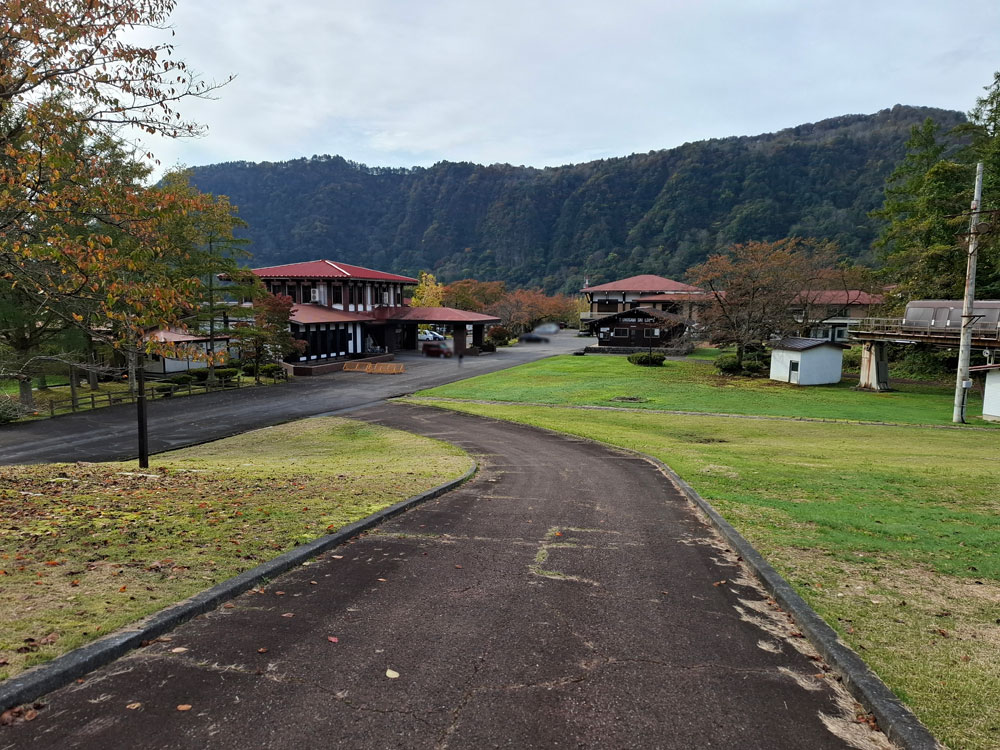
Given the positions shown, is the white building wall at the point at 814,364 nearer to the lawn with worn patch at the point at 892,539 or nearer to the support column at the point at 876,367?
the support column at the point at 876,367

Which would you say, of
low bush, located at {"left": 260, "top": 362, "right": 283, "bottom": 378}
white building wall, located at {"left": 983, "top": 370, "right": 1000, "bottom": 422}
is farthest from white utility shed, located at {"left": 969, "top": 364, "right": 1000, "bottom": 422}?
low bush, located at {"left": 260, "top": 362, "right": 283, "bottom": 378}

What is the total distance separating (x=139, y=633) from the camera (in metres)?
4.80

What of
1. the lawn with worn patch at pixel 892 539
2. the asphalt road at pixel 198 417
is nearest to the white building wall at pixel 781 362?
the lawn with worn patch at pixel 892 539

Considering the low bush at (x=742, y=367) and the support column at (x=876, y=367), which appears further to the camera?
the low bush at (x=742, y=367)

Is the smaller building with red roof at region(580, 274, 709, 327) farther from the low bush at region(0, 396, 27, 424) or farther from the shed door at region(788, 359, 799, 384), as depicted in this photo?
the low bush at region(0, 396, 27, 424)

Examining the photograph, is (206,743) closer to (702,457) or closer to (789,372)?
(702,457)

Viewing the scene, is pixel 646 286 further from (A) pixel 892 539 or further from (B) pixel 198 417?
(A) pixel 892 539

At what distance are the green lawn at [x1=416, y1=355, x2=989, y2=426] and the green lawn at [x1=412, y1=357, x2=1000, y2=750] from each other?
0.47m

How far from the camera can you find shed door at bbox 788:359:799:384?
37.7m

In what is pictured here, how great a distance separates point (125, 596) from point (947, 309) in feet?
142

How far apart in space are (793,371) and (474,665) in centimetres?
3876

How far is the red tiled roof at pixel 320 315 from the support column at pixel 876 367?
126 ft

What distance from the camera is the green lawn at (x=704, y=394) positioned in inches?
1128

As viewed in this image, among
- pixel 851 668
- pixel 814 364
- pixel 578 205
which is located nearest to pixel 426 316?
pixel 814 364
